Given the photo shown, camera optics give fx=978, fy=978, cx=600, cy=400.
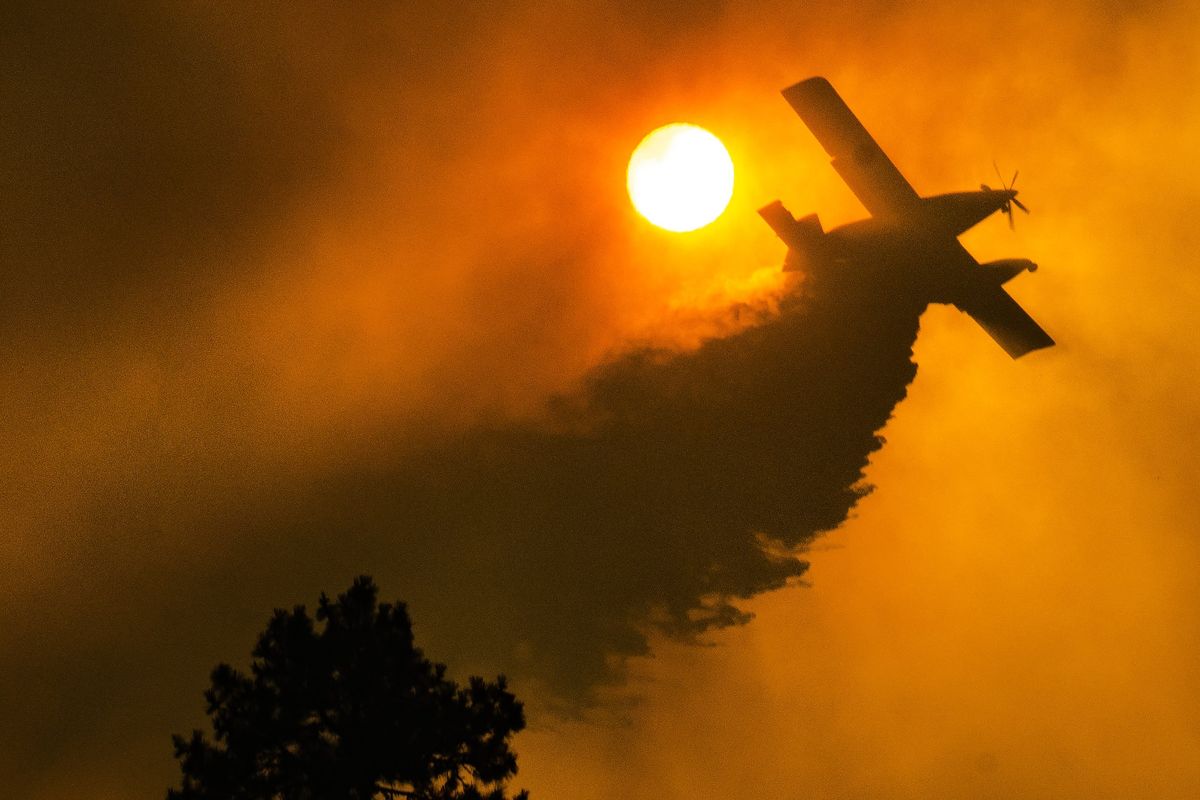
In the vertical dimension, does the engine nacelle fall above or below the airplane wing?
below

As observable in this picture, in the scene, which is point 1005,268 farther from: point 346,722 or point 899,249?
point 346,722

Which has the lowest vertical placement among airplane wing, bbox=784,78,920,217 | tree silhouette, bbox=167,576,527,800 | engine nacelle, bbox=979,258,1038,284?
tree silhouette, bbox=167,576,527,800

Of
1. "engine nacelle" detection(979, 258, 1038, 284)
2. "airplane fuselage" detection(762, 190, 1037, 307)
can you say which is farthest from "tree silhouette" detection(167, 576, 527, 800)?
"engine nacelle" detection(979, 258, 1038, 284)

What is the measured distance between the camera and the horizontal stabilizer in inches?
1699

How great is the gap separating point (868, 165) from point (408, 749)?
1123 inches

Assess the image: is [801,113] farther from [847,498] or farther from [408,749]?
[408,749]

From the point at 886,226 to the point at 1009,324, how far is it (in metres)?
7.98

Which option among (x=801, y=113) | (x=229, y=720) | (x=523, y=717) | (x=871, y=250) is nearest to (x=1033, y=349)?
(x=871, y=250)

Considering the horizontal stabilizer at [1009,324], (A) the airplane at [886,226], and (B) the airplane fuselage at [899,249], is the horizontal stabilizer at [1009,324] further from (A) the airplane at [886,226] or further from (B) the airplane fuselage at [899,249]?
(B) the airplane fuselage at [899,249]

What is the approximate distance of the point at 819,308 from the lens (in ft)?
136

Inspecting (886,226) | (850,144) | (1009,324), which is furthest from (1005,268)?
(850,144)

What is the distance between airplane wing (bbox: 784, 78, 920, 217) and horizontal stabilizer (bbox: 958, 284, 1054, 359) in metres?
6.17

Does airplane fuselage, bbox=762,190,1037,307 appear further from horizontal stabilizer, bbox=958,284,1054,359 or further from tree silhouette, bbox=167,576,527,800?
tree silhouette, bbox=167,576,527,800

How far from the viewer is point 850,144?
132 ft
